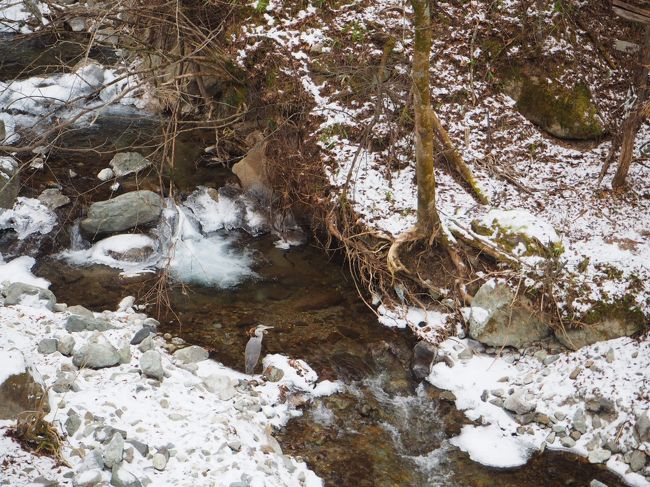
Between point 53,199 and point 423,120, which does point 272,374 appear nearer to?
point 423,120

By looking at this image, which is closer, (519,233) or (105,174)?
(519,233)

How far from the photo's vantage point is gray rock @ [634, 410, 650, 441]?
534 centimetres

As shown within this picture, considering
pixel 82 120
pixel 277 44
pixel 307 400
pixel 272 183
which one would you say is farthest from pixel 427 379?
pixel 82 120

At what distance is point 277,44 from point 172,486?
6.56 m

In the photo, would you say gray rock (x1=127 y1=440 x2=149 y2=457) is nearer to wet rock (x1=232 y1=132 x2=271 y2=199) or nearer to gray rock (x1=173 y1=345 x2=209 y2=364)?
gray rock (x1=173 y1=345 x2=209 y2=364)

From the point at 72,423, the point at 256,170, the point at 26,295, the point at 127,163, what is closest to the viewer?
the point at 72,423

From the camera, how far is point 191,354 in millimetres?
6156

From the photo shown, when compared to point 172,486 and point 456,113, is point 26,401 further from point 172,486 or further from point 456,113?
point 456,113

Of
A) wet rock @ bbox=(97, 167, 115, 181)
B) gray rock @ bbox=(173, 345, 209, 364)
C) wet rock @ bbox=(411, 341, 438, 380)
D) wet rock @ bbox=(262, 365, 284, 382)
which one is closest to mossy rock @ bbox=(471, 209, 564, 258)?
wet rock @ bbox=(411, 341, 438, 380)

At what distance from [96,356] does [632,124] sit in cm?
610

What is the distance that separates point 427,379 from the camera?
643 centimetres

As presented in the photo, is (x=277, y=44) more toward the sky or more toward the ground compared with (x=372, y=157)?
more toward the sky

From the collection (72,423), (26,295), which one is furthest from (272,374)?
(26,295)

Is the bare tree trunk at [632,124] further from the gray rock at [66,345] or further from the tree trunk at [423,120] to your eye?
the gray rock at [66,345]
